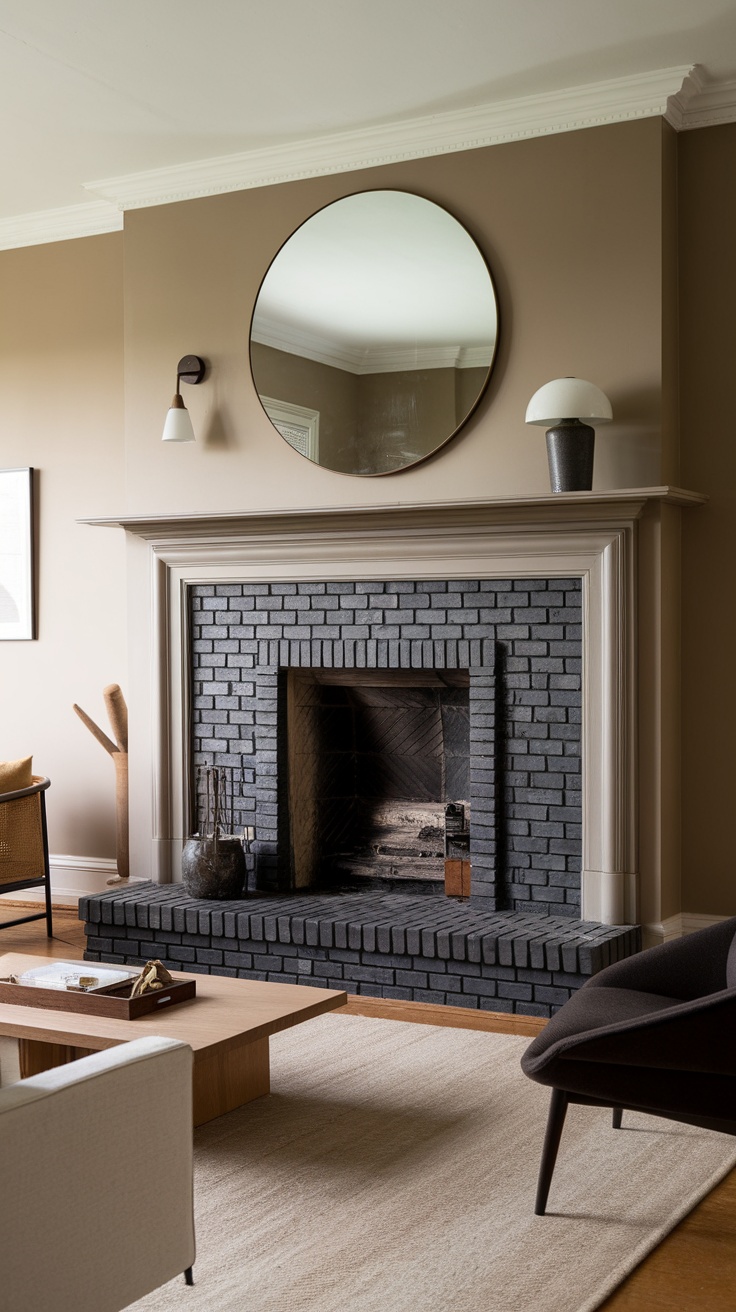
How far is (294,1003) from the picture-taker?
3.10m

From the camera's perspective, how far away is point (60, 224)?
546cm

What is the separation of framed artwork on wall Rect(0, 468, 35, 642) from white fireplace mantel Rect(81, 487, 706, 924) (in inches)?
32.2

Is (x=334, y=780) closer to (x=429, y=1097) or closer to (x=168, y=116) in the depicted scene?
(x=429, y=1097)

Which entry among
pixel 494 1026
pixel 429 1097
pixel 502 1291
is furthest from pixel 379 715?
pixel 502 1291

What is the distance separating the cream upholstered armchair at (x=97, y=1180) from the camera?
1726 millimetres

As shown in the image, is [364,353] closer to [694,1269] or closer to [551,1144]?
[551,1144]

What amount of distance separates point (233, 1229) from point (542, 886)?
1997 mm

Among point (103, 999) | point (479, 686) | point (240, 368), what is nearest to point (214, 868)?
point (479, 686)

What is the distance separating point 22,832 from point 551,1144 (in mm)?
2944

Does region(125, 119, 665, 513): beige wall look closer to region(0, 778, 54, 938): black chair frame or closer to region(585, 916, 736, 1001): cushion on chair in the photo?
region(0, 778, 54, 938): black chair frame

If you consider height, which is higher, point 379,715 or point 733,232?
point 733,232

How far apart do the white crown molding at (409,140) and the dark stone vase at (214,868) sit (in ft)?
8.17

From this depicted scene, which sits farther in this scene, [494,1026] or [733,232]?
[733,232]

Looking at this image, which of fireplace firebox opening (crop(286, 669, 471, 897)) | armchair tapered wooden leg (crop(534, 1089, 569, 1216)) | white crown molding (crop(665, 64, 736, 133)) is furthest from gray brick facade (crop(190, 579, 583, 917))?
armchair tapered wooden leg (crop(534, 1089, 569, 1216))
